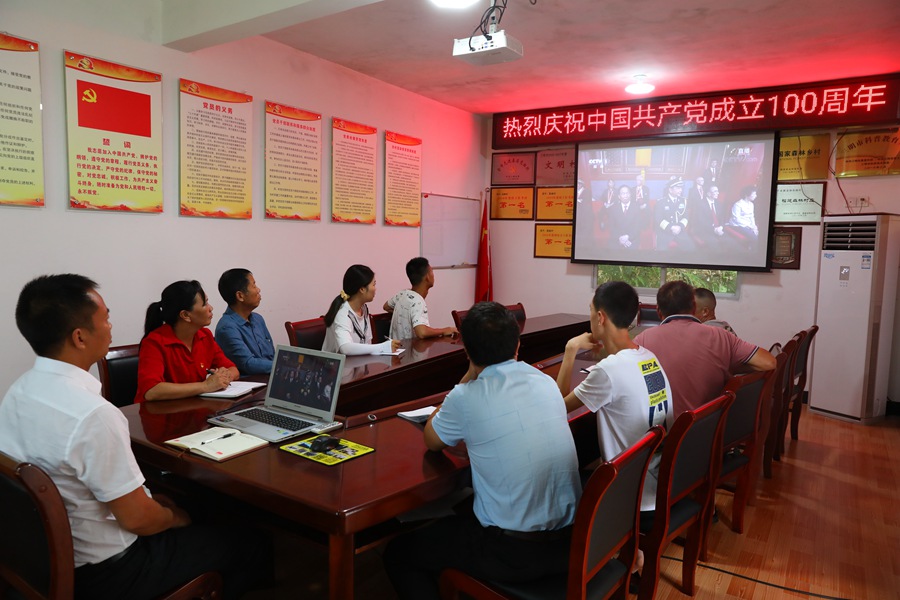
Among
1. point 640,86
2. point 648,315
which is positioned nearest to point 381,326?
point 648,315

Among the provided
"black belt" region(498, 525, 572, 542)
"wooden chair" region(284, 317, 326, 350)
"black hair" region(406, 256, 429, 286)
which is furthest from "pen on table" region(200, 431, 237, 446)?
"black hair" region(406, 256, 429, 286)

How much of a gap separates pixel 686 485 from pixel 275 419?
137 centimetres

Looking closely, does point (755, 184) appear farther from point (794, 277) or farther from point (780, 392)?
point (780, 392)

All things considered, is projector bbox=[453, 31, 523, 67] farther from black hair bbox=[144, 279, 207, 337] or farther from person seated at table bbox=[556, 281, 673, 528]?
black hair bbox=[144, 279, 207, 337]

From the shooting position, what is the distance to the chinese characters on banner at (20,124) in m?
2.85

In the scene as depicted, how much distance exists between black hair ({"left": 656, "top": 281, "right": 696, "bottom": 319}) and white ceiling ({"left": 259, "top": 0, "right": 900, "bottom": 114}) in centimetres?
166

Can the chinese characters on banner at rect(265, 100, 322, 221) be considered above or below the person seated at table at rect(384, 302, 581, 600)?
above

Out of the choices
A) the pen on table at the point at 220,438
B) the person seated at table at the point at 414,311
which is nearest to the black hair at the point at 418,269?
the person seated at table at the point at 414,311

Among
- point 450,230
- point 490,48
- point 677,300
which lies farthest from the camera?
point 450,230

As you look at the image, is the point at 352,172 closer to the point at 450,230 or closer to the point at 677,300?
the point at 450,230

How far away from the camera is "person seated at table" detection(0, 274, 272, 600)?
135cm

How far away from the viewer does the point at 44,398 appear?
4.52 feet

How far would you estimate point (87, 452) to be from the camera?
134cm

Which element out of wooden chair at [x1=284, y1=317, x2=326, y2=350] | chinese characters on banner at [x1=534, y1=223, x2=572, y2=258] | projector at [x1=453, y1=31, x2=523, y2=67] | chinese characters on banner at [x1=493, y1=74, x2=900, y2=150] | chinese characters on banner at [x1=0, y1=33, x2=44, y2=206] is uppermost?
chinese characters on banner at [x1=493, y1=74, x2=900, y2=150]
